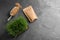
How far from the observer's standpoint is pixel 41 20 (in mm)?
957

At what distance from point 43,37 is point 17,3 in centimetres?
25

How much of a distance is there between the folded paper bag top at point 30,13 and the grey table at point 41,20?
19 millimetres

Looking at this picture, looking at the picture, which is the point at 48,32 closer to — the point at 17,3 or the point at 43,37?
the point at 43,37

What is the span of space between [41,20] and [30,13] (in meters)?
0.07

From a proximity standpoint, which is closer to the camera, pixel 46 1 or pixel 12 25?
pixel 12 25

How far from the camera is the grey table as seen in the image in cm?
92

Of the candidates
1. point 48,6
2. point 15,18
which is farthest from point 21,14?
point 48,6

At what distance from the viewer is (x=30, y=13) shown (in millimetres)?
962

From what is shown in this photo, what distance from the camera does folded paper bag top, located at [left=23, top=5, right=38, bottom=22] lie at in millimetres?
950

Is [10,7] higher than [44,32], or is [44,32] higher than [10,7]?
[10,7]

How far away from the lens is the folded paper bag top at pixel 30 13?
3.12 feet

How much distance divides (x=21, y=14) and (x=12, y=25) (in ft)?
0.36

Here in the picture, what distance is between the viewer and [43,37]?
92 cm

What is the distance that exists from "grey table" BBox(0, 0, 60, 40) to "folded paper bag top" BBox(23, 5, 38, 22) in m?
0.02
